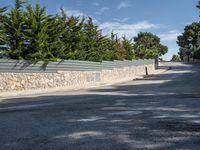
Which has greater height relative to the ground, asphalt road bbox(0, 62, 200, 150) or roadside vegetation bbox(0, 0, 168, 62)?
roadside vegetation bbox(0, 0, 168, 62)

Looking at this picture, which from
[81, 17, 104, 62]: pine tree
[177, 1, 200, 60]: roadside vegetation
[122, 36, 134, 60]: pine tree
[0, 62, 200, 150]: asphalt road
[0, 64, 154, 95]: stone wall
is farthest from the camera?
[177, 1, 200, 60]: roadside vegetation

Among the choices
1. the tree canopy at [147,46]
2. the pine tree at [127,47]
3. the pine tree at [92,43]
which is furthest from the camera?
the tree canopy at [147,46]

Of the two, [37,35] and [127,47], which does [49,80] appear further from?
[127,47]

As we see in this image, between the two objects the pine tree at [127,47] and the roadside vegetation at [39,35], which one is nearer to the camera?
the roadside vegetation at [39,35]

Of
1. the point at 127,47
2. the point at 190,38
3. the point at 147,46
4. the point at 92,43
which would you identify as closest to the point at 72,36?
the point at 92,43

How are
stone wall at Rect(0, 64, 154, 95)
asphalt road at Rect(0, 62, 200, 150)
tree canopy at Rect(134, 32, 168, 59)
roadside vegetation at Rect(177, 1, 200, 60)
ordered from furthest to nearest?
roadside vegetation at Rect(177, 1, 200, 60) < tree canopy at Rect(134, 32, 168, 59) < stone wall at Rect(0, 64, 154, 95) < asphalt road at Rect(0, 62, 200, 150)

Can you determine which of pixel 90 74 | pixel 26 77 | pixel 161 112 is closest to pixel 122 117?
pixel 161 112

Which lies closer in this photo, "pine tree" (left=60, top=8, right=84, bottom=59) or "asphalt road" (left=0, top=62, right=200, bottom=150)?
"asphalt road" (left=0, top=62, right=200, bottom=150)

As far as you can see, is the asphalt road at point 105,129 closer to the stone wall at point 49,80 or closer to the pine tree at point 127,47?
the stone wall at point 49,80

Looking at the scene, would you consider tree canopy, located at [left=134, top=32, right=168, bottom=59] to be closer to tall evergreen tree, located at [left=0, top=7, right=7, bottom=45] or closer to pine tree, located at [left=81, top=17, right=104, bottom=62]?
pine tree, located at [left=81, top=17, right=104, bottom=62]

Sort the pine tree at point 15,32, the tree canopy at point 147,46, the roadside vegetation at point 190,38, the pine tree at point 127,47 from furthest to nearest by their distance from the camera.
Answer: the roadside vegetation at point 190,38 < the tree canopy at point 147,46 < the pine tree at point 127,47 < the pine tree at point 15,32

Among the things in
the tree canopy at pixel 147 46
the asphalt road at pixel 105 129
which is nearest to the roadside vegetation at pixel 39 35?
the asphalt road at pixel 105 129

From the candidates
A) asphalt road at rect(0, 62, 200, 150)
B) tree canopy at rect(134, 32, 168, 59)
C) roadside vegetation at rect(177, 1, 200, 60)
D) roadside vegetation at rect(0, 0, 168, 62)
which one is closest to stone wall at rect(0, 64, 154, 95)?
roadside vegetation at rect(0, 0, 168, 62)

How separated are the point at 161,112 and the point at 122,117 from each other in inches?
51.3
